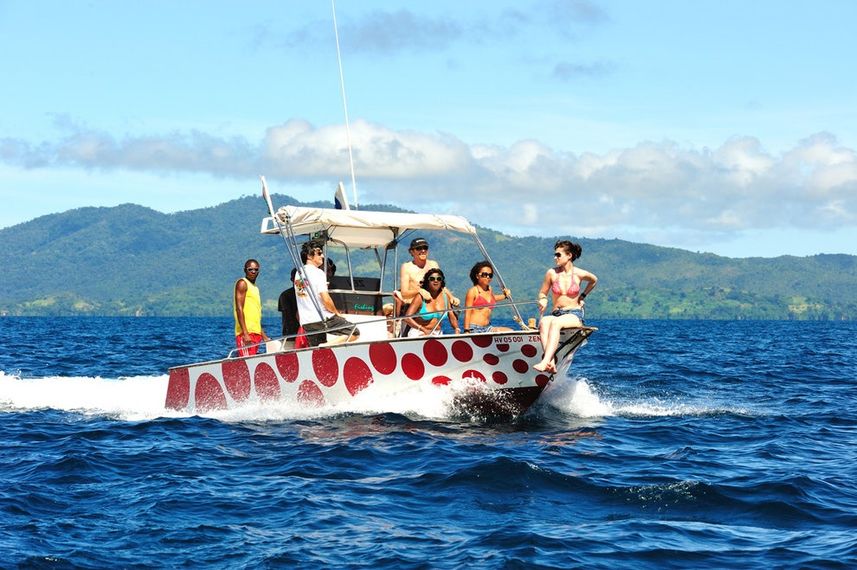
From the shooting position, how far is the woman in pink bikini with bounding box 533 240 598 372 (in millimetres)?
13375

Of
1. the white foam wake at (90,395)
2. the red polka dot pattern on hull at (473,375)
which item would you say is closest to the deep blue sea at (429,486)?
the white foam wake at (90,395)

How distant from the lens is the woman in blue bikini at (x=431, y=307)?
14477 mm

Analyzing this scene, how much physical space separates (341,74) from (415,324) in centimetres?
630

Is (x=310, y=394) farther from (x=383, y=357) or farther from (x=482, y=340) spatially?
(x=482, y=340)

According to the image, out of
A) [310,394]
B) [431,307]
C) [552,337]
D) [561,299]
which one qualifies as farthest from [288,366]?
[561,299]

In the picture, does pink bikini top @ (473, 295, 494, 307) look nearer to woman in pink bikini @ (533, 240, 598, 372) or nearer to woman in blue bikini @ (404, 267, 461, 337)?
woman in blue bikini @ (404, 267, 461, 337)

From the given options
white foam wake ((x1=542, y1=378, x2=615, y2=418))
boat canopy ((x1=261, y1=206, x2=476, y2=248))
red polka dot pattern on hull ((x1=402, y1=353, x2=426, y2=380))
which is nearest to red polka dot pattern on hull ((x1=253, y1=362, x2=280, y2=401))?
red polka dot pattern on hull ((x1=402, y1=353, x2=426, y2=380))

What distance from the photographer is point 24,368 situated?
27.6 meters

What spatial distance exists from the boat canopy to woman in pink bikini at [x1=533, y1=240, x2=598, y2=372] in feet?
7.71

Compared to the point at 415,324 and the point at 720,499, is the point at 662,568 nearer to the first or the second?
the point at 720,499

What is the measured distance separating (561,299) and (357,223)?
378 cm

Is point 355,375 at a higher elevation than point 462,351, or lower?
lower

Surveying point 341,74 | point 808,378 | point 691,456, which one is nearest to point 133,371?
point 341,74

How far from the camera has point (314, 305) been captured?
1512 cm
